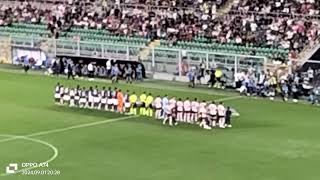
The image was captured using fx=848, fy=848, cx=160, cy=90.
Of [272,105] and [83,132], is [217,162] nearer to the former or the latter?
[83,132]

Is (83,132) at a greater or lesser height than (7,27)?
lesser

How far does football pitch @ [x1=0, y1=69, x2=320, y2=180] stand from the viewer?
2434cm

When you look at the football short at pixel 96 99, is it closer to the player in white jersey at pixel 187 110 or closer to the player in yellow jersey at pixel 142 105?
the player in yellow jersey at pixel 142 105

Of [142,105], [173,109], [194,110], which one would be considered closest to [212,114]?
[194,110]

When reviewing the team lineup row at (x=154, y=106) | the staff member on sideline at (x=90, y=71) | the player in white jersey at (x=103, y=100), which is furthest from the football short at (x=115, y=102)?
the staff member on sideline at (x=90, y=71)

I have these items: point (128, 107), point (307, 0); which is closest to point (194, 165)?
point (128, 107)

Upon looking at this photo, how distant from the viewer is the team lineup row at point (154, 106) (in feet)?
101

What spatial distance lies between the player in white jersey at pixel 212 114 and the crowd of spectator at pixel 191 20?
12.4m

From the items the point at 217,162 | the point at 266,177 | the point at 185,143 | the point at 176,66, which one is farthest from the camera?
the point at 176,66

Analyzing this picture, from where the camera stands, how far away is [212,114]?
30828mm

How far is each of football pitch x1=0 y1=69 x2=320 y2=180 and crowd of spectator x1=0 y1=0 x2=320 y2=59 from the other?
7.41 m

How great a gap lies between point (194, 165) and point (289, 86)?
13.9 meters

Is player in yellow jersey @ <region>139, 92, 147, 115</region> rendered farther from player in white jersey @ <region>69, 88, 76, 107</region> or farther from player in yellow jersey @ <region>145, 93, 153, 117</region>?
player in white jersey @ <region>69, 88, 76, 107</region>

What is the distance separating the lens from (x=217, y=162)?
83.6ft
